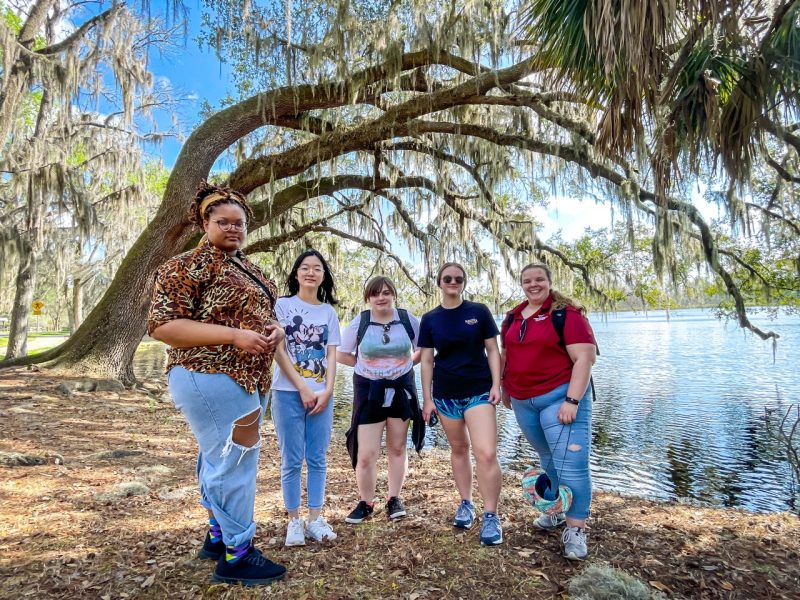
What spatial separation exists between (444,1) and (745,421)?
8.69 m

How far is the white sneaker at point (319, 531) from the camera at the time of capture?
248 cm

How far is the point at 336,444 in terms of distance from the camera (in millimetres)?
6020

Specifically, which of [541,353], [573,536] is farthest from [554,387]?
[573,536]

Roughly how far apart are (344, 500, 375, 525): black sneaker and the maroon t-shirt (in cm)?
112

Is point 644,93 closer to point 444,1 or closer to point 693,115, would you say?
point 693,115

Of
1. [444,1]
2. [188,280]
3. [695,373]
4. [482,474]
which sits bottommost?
[695,373]

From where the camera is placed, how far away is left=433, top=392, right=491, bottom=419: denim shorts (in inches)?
104

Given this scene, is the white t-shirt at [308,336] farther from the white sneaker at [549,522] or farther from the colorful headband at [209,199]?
the white sneaker at [549,522]

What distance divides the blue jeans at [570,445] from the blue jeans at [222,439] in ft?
4.88

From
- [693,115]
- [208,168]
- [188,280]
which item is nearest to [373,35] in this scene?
[208,168]

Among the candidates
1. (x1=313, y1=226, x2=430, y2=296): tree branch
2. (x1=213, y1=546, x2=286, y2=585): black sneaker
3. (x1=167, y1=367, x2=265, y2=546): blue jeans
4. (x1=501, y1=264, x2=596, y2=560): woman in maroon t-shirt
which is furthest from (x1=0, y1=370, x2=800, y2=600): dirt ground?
(x1=313, y1=226, x2=430, y2=296): tree branch

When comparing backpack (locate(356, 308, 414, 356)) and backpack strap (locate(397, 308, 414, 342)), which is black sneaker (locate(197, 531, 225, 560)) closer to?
backpack (locate(356, 308, 414, 356))

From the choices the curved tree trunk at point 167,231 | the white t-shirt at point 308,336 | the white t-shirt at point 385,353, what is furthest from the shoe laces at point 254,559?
the curved tree trunk at point 167,231

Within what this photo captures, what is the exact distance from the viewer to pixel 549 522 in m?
2.67
